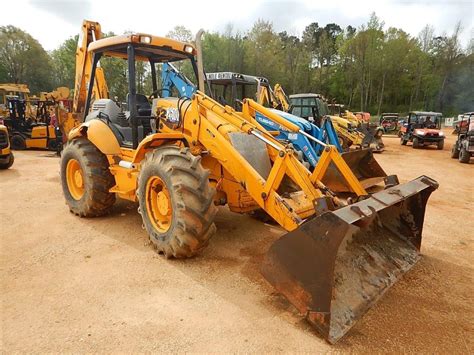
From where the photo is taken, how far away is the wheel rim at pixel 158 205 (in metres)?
3.96

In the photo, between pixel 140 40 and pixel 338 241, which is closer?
pixel 338 241

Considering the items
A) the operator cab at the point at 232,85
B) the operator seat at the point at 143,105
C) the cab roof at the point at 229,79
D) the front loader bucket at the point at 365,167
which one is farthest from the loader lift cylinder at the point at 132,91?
the cab roof at the point at 229,79

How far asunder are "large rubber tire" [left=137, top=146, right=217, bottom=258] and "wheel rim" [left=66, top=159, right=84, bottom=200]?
2196 mm

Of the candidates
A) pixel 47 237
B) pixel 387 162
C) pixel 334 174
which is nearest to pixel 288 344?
pixel 47 237

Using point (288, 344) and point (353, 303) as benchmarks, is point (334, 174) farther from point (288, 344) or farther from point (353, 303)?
point (288, 344)

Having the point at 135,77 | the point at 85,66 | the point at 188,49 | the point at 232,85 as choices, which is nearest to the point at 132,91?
the point at 135,77

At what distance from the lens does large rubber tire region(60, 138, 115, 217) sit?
4992mm

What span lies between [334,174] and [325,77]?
40902mm

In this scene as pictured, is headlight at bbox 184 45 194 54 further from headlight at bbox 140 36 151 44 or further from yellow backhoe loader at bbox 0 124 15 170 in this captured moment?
yellow backhoe loader at bbox 0 124 15 170

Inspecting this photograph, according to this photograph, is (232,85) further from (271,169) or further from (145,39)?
(271,169)

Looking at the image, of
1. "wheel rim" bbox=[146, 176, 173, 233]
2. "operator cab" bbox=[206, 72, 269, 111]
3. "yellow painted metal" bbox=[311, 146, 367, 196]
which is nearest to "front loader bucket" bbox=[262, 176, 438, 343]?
"yellow painted metal" bbox=[311, 146, 367, 196]

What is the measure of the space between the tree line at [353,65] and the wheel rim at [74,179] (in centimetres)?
3336

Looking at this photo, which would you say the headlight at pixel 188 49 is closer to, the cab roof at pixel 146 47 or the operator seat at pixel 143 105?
the cab roof at pixel 146 47

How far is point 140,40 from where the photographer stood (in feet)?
14.1
